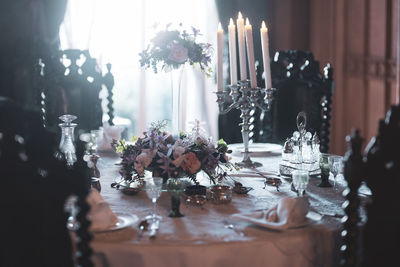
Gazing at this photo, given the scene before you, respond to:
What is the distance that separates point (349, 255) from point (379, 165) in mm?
257

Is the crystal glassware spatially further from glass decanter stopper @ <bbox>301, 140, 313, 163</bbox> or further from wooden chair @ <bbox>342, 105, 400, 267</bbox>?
wooden chair @ <bbox>342, 105, 400, 267</bbox>

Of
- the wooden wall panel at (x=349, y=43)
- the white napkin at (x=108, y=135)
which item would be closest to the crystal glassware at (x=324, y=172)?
the white napkin at (x=108, y=135)

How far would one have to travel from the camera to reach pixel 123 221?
1.50m

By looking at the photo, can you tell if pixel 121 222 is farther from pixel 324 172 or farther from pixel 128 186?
pixel 324 172

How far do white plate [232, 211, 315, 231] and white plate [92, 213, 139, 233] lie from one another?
28 centimetres

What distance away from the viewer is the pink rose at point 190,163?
1799 mm

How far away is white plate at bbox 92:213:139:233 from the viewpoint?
1.42 meters

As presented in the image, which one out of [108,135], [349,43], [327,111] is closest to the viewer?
[108,135]

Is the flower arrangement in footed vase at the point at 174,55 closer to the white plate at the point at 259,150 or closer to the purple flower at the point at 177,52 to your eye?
the purple flower at the point at 177,52

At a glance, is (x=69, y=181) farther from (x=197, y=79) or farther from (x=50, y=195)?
(x=197, y=79)

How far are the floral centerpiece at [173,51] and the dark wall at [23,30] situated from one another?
4.40 ft

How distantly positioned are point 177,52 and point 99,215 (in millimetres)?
1133

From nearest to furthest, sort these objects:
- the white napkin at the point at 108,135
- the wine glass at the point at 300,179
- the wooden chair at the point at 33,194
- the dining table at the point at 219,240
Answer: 1. the wooden chair at the point at 33,194
2. the dining table at the point at 219,240
3. the wine glass at the point at 300,179
4. the white napkin at the point at 108,135

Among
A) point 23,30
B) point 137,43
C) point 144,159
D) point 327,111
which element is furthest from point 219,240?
point 137,43
